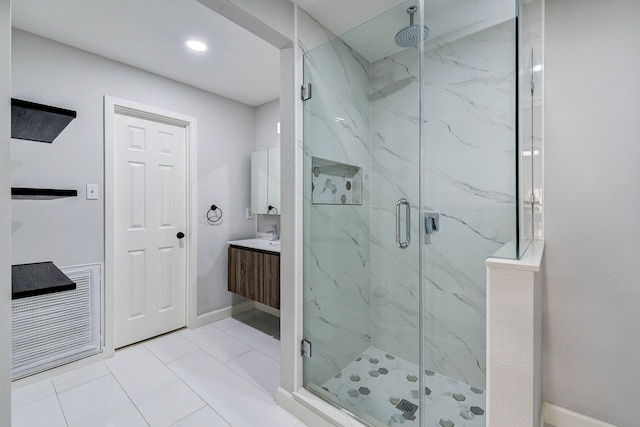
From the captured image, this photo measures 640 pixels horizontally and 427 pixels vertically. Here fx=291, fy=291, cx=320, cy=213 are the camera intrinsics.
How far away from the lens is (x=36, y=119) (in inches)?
42.6

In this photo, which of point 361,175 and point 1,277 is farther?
point 361,175

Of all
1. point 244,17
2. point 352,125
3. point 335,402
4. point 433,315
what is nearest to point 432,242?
point 433,315

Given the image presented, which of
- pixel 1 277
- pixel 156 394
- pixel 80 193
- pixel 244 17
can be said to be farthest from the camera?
pixel 80 193

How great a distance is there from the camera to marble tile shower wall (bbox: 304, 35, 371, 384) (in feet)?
5.82

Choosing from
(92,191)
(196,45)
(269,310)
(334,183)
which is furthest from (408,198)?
(92,191)

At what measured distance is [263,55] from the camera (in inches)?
87.9

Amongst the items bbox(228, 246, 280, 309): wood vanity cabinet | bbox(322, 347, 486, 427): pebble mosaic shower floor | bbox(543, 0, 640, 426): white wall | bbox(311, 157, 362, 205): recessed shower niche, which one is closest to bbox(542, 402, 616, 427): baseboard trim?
bbox(543, 0, 640, 426): white wall

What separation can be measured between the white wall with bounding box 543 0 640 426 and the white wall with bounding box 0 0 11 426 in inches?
90.5

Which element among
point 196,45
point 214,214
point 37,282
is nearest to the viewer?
point 37,282

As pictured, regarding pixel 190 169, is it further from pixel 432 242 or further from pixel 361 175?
pixel 432 242

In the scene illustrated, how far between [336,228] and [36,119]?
1483 millimetres

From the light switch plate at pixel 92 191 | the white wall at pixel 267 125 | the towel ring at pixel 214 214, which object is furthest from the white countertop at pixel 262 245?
the light switch plate at pixel 92 191

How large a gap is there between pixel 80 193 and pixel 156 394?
1.51m

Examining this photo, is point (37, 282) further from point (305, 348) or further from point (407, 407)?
point (407, 407)
